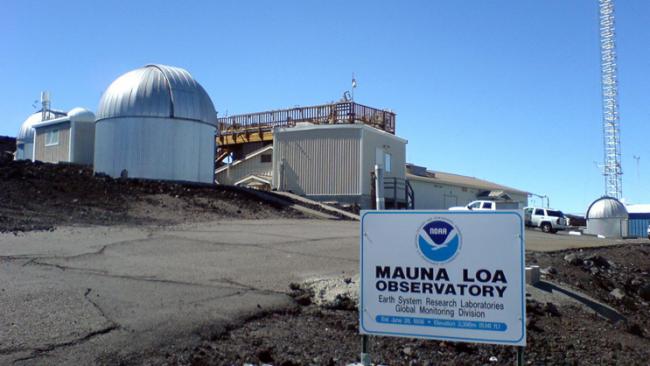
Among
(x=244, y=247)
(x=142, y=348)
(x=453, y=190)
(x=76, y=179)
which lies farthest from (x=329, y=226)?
(x=453, y=190)

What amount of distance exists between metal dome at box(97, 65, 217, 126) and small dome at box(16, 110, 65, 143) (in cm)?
1562

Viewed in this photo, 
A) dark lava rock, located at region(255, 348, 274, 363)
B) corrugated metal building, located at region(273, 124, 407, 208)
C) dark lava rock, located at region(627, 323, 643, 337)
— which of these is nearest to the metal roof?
corrugated metal building, located at region(273, 124, 407, 208)

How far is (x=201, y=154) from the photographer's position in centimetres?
2728

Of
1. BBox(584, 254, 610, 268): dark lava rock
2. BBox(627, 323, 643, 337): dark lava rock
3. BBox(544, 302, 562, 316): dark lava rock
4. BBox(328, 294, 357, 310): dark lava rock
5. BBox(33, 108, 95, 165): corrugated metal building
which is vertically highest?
BBox(33, 108, 95, 165): corrugated metal building

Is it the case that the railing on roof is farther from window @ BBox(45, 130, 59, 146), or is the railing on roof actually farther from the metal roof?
window @ BBox(45, 130, 59, 146)

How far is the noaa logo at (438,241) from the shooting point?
523 cm

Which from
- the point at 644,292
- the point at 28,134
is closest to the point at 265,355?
the point at 644,292

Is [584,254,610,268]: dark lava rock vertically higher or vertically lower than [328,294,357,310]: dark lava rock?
higher

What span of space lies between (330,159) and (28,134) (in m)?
23.0

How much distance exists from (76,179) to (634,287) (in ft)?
58.0

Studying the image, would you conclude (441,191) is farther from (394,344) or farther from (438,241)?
(438,241)

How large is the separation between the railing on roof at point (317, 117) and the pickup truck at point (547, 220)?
40.5 ft

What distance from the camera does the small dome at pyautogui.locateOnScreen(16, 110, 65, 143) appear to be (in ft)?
135

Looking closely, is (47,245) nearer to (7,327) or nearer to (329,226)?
(7,327)
